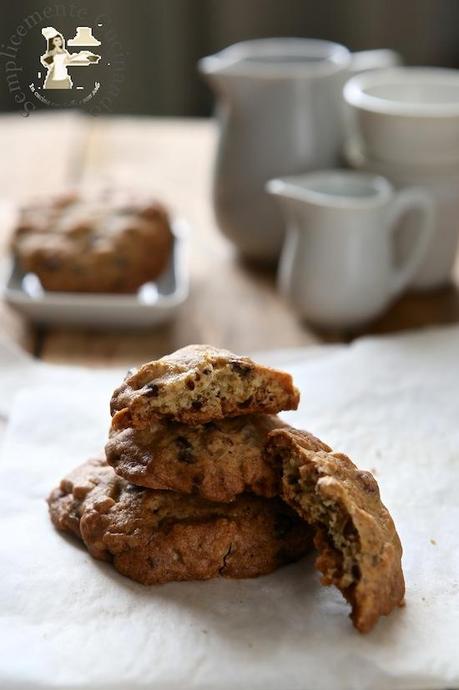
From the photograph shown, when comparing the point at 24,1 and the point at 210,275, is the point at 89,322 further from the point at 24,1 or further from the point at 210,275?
the point at 24,1

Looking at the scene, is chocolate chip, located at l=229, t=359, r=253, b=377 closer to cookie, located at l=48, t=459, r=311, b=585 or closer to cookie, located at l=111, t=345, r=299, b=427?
cookie, located at l=111, t=345, r=299, b=427

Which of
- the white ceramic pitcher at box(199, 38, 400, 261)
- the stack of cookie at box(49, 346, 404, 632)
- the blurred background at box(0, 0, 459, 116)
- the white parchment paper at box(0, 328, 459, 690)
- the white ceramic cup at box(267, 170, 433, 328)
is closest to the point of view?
the white parchment paper at box(0, 328, 459, 690)

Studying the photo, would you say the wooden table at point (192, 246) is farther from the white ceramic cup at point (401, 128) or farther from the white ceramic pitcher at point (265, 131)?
the white ceramic cup at point (401, 128)

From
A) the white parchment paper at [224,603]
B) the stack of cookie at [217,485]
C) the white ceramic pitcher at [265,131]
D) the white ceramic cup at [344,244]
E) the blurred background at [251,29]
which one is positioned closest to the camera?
the white parchment paper at [224,603]

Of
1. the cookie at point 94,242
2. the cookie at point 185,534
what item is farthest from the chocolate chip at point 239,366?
the cookie at point 94,242

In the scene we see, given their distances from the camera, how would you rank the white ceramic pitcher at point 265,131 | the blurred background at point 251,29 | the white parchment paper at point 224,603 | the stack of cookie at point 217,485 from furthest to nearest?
the blurred background at point 251,29 → the white ceramic pitcher at point 265,131 → the stack of cookie at point 217,485 → the white parchment paper at point 224,603

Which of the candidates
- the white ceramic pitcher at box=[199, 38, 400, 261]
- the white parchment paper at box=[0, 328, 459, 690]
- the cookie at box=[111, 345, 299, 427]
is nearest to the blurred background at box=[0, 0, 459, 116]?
the white ceramic pitcher at box=[199, 38, 400, 261]

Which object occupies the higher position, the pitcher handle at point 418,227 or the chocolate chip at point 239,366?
the chocolate chip at point 239,366

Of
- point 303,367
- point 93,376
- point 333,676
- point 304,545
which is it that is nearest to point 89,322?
point 93,376
